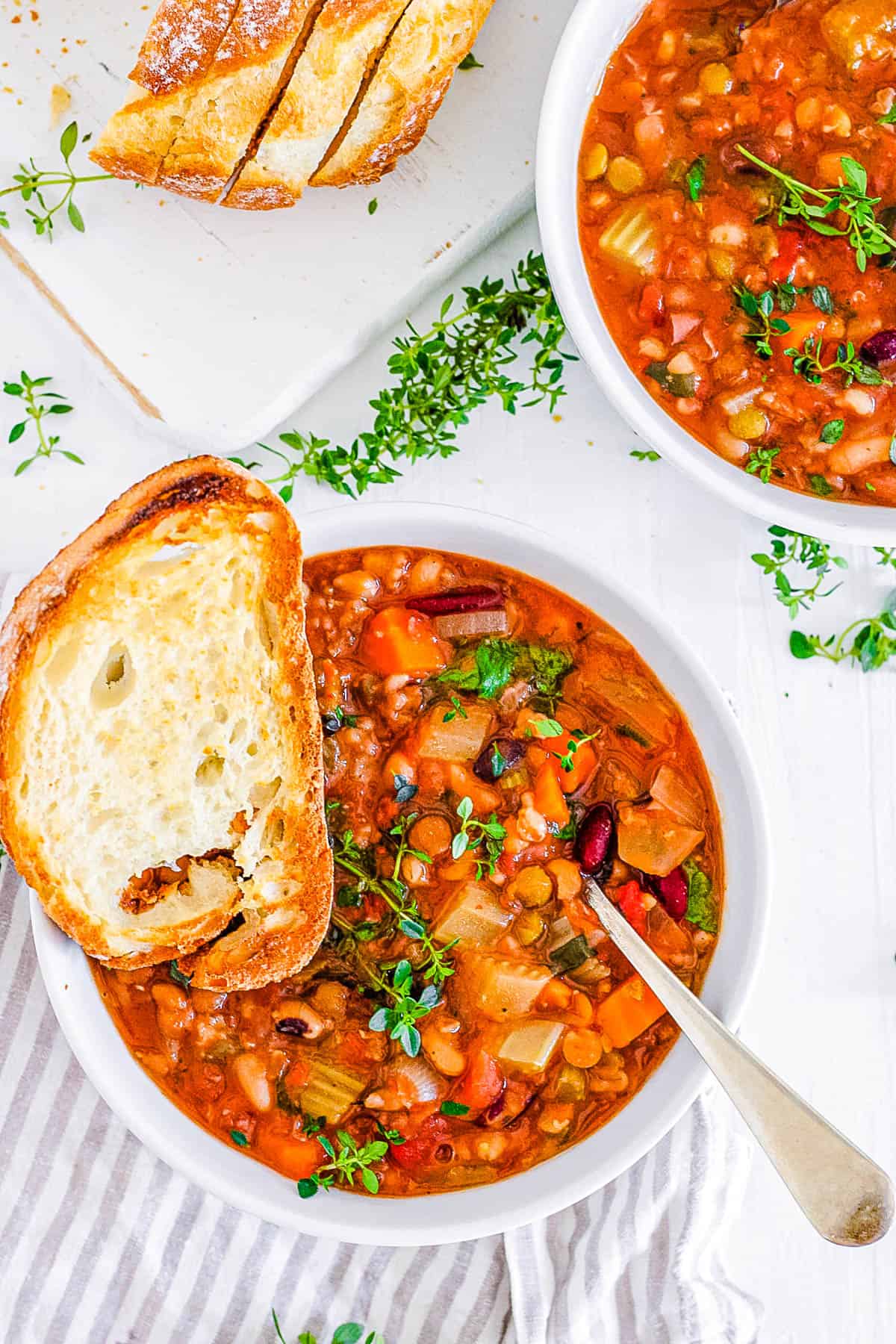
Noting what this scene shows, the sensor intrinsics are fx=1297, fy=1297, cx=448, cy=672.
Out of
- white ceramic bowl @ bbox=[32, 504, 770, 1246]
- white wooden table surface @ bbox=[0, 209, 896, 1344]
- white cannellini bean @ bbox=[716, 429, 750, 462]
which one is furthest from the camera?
white wooden table surface @ bbox=[0, 209, 896, 1344]

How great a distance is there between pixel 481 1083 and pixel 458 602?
1.09 m

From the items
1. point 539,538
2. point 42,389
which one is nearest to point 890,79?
point 539,538

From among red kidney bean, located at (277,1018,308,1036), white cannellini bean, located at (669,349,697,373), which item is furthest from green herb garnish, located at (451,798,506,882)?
white cannellini bean, located at (669,349,697,373)

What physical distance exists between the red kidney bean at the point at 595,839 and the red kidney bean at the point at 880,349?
46.8 inches

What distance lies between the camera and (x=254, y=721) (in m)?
2.86

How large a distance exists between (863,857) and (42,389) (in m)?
2.55

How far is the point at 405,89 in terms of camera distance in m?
3.06

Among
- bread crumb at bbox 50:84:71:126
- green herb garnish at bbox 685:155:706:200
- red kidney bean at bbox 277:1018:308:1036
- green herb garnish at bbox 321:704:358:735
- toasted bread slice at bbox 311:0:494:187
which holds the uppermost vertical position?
bread crumb at bbox 50:84:71:126

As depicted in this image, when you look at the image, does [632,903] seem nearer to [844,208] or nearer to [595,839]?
[595,839]

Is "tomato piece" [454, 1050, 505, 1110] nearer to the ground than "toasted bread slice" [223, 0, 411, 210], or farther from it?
nearer to the ground

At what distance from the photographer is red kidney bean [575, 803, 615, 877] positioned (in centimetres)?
291

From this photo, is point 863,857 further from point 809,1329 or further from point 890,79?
point 890,79

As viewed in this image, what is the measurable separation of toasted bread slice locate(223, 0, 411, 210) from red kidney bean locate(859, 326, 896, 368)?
132 centimetres

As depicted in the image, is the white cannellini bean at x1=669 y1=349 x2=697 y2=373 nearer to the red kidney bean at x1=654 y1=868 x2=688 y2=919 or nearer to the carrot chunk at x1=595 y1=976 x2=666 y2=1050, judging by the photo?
the red kidney bean at x1=654 y1=868 x2=688 y2=919
